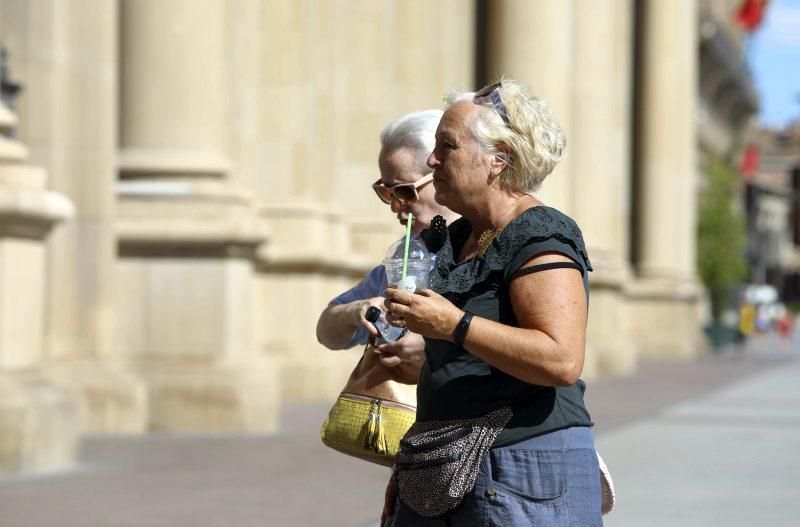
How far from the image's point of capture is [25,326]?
10609 millimetres

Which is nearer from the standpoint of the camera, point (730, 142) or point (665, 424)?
point (665, 424)

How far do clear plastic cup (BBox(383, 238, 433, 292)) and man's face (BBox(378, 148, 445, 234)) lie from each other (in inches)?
20.1

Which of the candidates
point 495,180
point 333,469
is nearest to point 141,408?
point 333,469

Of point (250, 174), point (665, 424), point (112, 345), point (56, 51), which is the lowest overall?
point (665, 424)

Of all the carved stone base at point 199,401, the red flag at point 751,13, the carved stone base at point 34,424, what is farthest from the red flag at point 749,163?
the carved stone base at point 34,424

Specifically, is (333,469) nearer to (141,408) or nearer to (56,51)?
(141,408)

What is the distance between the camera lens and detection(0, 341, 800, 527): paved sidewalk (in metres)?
9.16

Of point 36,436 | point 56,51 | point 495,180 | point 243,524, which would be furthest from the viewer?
point 56,51

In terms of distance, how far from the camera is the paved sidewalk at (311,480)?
9156 millimetres

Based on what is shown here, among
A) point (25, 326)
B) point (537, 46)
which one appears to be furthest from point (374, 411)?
point (537, 46)

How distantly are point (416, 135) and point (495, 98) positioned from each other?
62 cm

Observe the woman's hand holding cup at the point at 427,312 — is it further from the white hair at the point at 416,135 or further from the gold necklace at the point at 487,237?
the white hair at the point at 416,135

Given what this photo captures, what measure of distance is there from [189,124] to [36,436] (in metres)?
4.07

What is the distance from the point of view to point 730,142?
290ft
